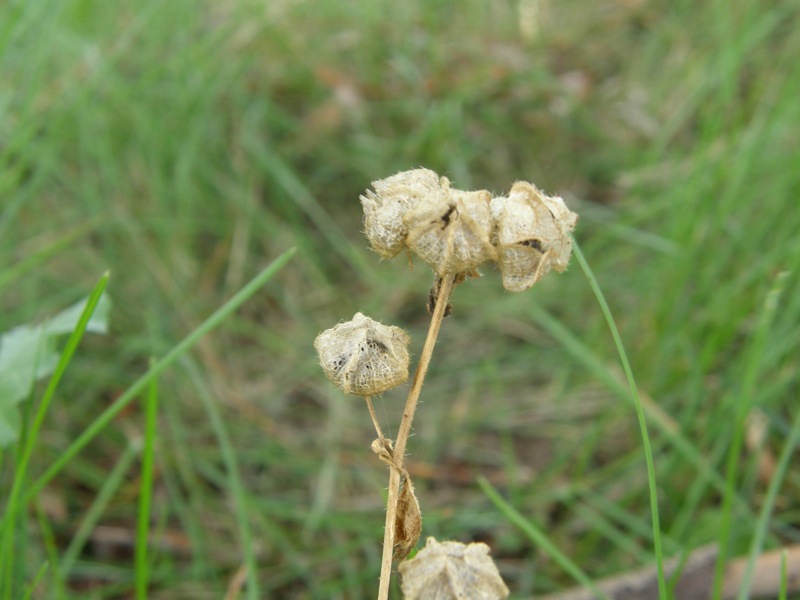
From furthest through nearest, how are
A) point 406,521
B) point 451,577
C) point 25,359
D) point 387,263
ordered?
point 387,263 < point 25,359 < point 406,521 < point 451,577

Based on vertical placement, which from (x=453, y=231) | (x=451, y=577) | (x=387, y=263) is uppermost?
(x=387, y=263)

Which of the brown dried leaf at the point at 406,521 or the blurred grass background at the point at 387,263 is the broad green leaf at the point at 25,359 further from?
the brown dried leaf at the point at 406,521

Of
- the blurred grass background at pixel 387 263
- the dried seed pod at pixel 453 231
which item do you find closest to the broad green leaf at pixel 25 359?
the blurred grass background at pixel 387 263

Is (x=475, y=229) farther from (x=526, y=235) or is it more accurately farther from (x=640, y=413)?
(x=640, y=413)

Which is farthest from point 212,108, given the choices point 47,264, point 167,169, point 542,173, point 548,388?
point 548,388

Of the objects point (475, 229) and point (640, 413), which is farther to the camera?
point (640, 413)

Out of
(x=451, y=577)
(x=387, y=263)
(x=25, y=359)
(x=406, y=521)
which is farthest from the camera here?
(x=387, y=263)

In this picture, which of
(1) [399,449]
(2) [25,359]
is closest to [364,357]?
(1) [399,449]

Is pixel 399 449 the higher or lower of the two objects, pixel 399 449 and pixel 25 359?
the lower

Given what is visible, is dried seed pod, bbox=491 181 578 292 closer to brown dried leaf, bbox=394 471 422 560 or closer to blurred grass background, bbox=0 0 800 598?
brown dried leaf, bbox=394 471 422 560
